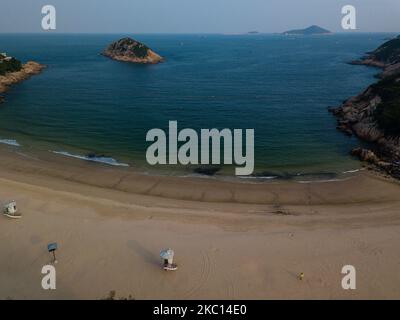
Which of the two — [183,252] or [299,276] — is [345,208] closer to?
[299,276]

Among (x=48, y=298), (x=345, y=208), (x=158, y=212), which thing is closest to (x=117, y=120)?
(x=158, y=212)

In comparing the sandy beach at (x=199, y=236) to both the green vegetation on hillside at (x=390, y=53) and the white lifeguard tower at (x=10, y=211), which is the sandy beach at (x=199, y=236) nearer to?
the white lifeguard tower at (x=10, y=211)

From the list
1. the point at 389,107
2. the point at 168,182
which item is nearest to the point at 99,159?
the point at 168,182

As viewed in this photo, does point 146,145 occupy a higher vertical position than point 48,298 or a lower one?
higher

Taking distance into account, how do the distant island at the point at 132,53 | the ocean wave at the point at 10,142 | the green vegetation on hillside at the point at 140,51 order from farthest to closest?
the green vegetation on hillside at the point at 140,51
the distant island at the point at 132,53
the ocean wave at the point at 10,142

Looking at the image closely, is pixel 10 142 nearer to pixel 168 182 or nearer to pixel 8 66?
pixel 168 182

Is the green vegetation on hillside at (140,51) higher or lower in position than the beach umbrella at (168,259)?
higher

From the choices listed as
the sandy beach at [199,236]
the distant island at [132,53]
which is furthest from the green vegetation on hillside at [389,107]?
the distant island at [132,53]
